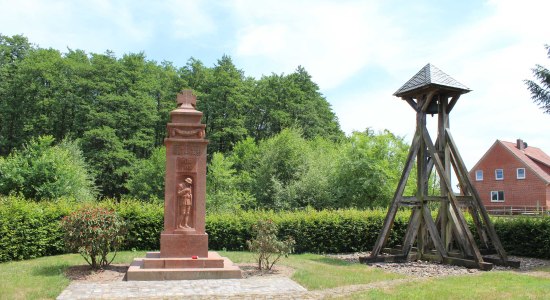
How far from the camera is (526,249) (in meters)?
15.4

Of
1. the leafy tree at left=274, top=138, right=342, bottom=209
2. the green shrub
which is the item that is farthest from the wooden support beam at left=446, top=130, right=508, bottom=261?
the leafy tree at left=274, top=138, right=342, bottom=209

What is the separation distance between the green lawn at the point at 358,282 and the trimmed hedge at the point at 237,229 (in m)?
1.56

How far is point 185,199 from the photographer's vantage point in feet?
38.5

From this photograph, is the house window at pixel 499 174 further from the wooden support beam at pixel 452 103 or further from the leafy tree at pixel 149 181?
the wooden support beam at pixel 452 103

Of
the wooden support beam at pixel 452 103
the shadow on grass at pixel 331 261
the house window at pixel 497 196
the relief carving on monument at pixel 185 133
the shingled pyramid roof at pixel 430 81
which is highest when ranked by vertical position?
the shingled pyramid roof at pixel 430 81

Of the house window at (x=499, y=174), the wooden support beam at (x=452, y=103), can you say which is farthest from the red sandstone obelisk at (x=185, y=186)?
the house window at (x=499, y=174)

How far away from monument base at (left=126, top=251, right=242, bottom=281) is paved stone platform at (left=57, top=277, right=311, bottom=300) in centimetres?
32

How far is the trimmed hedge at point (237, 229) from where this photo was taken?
14641 millimetres

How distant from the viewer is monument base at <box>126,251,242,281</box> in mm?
10234

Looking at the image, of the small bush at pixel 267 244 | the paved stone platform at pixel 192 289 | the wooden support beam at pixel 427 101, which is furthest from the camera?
the wooden support beam at pixel 427 101

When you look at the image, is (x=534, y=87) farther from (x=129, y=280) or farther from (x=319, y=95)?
(x=319, y=95)

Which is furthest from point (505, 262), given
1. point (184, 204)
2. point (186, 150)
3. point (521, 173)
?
point (521, 173)

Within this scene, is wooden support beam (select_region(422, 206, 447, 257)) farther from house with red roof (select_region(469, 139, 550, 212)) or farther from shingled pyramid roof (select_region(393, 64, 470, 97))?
house with red roof (select_region(469, 139, 550, 212))

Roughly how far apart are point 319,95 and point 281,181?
18927 millimetres
